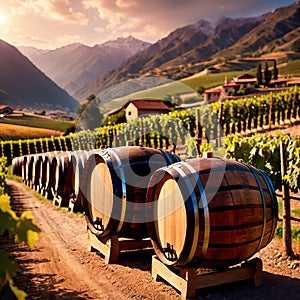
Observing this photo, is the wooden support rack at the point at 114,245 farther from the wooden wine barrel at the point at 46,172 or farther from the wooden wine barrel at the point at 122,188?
the wooden wine barrel at the point at 46,172

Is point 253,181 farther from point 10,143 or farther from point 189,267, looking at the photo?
point 10,143

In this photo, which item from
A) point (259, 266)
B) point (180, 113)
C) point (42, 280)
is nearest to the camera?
point (259, 266)

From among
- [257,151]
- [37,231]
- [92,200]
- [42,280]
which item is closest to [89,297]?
[42,280]

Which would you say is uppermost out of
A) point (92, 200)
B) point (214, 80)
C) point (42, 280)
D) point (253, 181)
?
point (214, 80)

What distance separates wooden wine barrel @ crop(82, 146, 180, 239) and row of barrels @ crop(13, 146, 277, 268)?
0.01 meters

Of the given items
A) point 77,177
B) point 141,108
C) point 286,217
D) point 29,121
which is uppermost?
point 141,108

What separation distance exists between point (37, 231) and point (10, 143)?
38215mm

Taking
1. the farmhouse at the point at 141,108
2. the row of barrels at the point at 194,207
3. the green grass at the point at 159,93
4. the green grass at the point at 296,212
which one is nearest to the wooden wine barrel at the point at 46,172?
the row of barrels at the point at 194,207

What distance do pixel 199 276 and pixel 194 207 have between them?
97 centimetres

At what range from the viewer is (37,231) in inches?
71.6

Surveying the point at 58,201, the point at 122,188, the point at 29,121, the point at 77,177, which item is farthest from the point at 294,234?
the point at 29,121

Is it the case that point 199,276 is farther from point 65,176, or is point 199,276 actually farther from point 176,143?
point 176,143

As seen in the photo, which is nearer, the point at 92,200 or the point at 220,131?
the point at 92,200

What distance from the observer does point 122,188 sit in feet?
17.7
